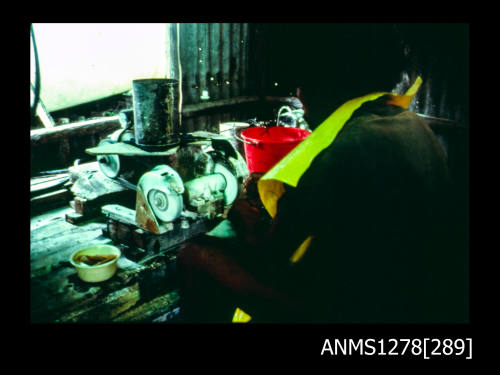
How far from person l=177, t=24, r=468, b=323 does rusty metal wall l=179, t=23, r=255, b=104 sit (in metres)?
4.86

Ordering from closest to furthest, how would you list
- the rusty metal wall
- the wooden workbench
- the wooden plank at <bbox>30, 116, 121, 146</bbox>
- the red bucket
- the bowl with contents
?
the wooden workbench → the bowl with contents → the red bucket → the wooden plank at <bbox>30, 116, 121, 146</bbox> → the rusty metal wall

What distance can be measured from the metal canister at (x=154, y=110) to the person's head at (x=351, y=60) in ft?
3.76

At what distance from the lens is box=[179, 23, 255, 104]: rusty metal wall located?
608 cm

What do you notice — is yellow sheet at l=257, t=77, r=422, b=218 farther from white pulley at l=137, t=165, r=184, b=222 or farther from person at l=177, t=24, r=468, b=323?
white pulley at l=137, t=165, r=184, b=222

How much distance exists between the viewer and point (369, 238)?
1479mm

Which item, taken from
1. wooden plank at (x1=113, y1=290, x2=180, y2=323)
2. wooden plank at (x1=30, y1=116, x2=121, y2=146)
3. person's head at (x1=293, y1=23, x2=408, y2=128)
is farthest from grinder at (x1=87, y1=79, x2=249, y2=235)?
wooden plank at (x1=30, y1=116, x2=121, y2=146)

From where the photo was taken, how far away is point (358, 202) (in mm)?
1446

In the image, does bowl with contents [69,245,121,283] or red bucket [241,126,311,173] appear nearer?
bowl with contents [69,245,121,283]

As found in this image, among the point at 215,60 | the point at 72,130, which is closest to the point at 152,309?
the point at 72,130

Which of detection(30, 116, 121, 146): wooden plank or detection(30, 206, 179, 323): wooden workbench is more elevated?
detection(30, 116, 121, 146): wooden plank

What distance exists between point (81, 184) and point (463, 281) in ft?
10.2

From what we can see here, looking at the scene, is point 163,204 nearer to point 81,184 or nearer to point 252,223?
point 252,223

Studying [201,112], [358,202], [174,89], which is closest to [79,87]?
[201,112]

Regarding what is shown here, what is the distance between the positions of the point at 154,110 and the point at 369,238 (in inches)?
73.4
